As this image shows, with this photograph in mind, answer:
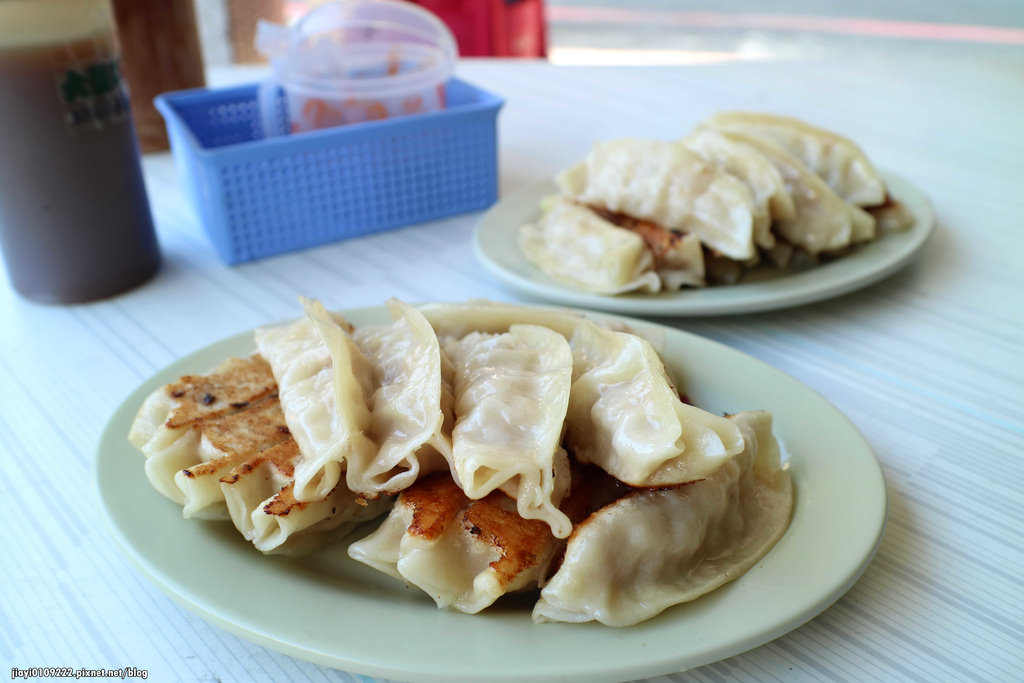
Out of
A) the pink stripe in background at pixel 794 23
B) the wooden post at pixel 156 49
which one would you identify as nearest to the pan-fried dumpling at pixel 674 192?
the wooden post at pixel 156 49

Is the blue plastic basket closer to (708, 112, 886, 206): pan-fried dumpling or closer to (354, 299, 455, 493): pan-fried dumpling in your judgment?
(708, 112, 886, 206): pan-fried dumpling

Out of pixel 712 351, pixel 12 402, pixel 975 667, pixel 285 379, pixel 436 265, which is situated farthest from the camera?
pixel 436 265

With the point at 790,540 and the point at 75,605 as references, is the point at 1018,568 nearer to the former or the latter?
the point at 790,540

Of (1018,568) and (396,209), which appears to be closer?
(1018,568)

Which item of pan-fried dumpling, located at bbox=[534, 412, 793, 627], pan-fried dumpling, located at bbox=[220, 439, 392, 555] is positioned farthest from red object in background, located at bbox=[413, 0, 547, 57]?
pan-fried dumpling, located at bbox=[534, 412, 793, 627]

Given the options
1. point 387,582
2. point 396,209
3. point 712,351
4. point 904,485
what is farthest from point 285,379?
point 396,209

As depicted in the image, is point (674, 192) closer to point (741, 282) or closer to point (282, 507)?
point (741, 282)
